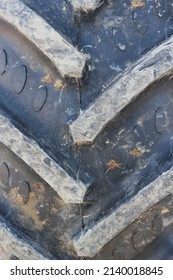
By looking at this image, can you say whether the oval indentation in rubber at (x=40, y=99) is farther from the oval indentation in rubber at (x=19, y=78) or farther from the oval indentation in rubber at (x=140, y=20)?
the oval indentation in rubber at (x=140, y=20)

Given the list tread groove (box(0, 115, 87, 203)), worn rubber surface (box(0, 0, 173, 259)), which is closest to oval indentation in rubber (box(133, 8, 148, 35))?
worn rubber surface (box(0, 0, 173, 259))

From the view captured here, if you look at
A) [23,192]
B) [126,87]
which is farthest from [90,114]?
[23,192]

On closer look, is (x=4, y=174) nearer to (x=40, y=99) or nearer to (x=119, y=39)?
(x=40, y=99)

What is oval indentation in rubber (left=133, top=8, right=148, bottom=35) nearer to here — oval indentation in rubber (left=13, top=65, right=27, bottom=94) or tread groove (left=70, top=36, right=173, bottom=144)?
tread groove (left=70, top=36, right=173, bottom=144)

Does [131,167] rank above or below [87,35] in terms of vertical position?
below
